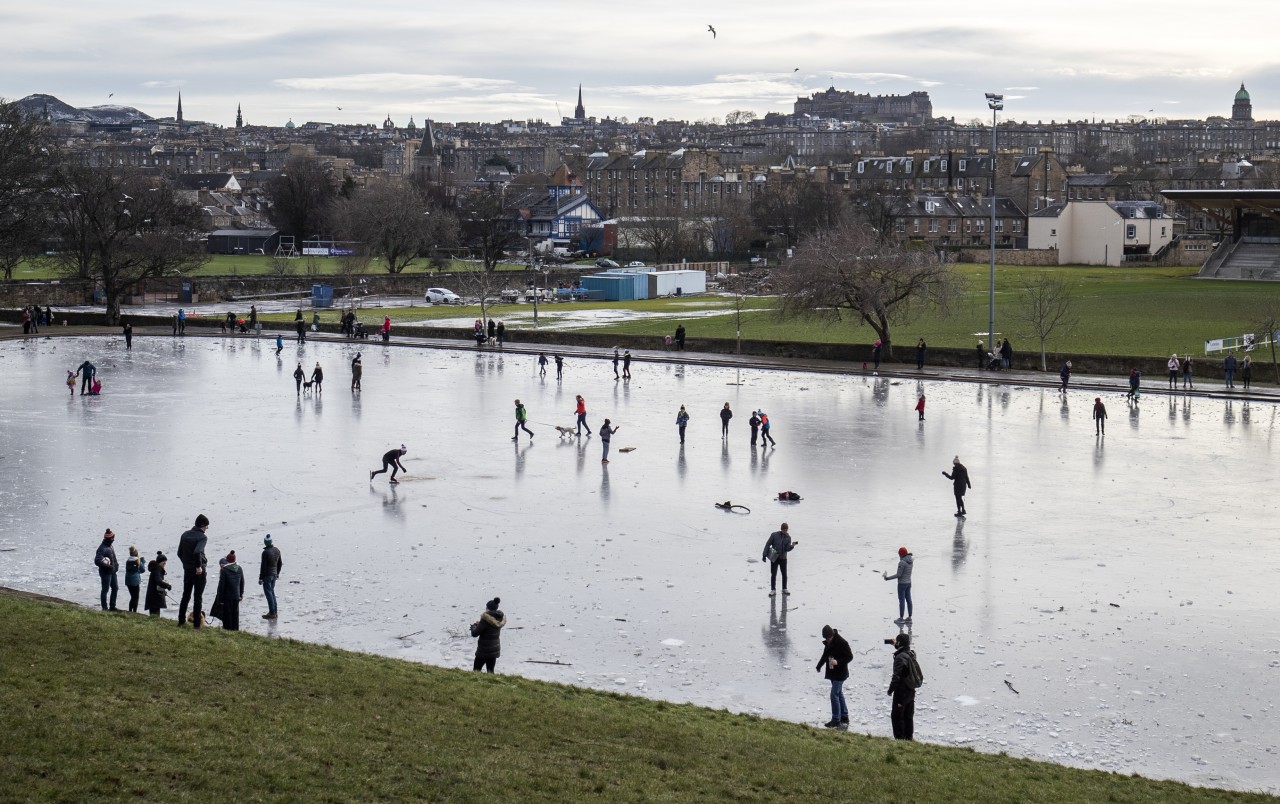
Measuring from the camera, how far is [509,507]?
24.6 meters

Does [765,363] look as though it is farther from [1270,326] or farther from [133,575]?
[133,575]

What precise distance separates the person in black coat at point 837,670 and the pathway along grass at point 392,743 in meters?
0.78

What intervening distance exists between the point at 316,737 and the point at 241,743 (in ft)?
2.08

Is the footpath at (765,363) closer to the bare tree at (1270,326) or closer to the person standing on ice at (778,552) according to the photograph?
the bare tree at (1270,326)

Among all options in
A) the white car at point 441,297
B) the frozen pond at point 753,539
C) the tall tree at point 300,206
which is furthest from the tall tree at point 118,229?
the tall tree at point 300,206

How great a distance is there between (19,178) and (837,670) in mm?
55767

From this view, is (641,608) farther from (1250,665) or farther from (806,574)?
(1250,665)

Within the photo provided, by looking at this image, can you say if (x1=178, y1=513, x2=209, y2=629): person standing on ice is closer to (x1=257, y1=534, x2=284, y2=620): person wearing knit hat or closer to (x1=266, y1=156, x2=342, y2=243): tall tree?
(x1=257, y1=534, x2=284, y2=620): person wearing knit hat

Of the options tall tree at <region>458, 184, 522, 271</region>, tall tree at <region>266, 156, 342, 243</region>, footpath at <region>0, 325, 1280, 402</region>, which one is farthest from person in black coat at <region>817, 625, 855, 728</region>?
tall tree at <region>266, 156, 342, 243</region>

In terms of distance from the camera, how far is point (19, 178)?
198 feet

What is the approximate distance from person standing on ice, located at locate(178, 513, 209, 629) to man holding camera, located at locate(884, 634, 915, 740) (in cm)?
808

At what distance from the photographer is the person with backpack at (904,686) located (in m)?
13.6

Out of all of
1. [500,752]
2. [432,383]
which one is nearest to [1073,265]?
[432,383]

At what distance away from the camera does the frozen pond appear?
50.9 feet
